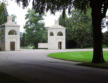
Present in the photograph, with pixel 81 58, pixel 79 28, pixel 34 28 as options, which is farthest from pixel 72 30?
pixel 81 58

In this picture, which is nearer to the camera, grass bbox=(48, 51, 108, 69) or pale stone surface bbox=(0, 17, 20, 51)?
grass bbox=(48, 51, 108, 69)

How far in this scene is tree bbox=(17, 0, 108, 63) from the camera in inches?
690

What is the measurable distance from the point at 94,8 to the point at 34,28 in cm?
5498

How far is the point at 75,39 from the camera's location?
64.4 m

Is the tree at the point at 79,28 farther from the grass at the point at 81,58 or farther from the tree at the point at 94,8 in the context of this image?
the tree at the point at 94,8

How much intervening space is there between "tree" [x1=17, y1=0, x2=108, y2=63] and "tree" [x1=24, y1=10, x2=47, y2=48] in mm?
51087

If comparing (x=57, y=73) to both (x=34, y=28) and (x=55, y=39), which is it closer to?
(x=55, y=39)

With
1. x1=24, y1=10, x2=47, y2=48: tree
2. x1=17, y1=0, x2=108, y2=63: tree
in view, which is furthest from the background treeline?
x1=17, y1=0, x2=108, y2=63: tree

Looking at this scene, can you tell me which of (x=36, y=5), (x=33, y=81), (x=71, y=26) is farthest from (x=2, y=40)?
(x=33, y=81)

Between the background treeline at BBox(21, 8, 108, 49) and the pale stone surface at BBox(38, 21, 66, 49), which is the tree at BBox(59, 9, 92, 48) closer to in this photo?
the background treeline at BBox(21, 8, 108, 49)

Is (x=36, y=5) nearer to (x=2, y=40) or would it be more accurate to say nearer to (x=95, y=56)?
(x=95, y=56)

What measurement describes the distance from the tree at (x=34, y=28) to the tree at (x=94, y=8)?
51.1 metres

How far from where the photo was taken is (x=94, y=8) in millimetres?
17625

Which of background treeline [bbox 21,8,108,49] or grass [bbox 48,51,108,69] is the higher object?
background treeline [bbox 21,8,108,49]
